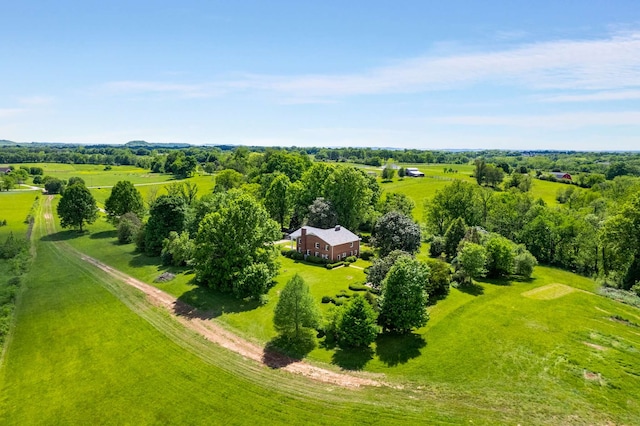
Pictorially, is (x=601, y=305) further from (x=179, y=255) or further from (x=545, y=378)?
(x=179, y=255)

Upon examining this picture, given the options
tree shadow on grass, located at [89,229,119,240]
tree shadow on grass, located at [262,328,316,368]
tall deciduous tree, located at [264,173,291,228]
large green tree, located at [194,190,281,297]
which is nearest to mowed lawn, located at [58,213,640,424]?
tree shadow on grass, located at [262,328,316,368]

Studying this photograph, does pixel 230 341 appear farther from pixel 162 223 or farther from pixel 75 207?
pixel 75 207

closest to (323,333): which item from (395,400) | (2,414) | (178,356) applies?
(395,400)

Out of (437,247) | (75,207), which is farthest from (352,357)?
(75,207)

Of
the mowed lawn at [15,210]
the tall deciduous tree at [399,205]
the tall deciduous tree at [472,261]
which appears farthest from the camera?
the mowed lawn at [15,210]

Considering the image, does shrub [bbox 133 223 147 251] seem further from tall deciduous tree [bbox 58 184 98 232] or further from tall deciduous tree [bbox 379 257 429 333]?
tall deciduous tree [bbox 379 257 429 333]

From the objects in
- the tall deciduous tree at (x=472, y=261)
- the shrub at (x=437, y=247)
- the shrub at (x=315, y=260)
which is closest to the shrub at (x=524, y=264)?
the tall deciduous tree at (x=472, y=261)

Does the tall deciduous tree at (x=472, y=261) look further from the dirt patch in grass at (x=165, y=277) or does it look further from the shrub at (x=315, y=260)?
the dirt patch in grass at (x=165, y=277)
